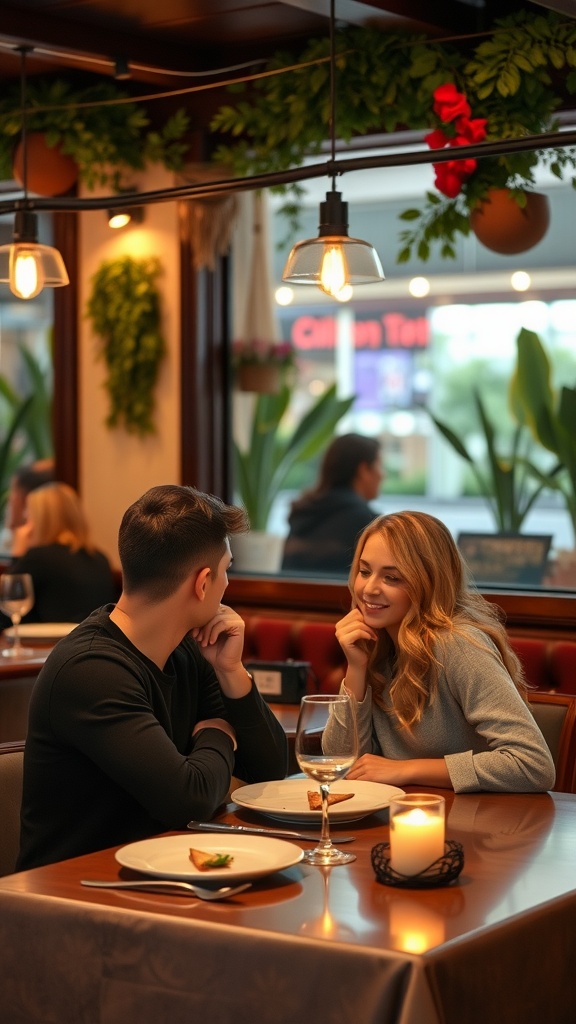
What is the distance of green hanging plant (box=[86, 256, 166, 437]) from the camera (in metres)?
5.55

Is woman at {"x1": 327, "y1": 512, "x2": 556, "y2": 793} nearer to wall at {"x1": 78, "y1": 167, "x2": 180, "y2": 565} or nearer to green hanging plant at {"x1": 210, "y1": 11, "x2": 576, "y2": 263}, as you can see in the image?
green hanging plant at {"x1": 210, "y1": 11, "x2": 576, "y2": 263}

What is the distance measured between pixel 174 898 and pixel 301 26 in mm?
3687

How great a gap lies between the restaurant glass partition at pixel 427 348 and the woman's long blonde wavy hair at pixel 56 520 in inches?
113

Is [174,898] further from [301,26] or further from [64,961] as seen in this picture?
[301,26]

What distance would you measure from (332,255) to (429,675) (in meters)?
1.07

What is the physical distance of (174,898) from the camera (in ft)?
6.04

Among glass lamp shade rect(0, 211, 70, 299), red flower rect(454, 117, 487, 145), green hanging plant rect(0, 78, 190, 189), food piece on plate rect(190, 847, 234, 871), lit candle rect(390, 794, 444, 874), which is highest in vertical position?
green hanging plant rect(0, 78, 190, 189)

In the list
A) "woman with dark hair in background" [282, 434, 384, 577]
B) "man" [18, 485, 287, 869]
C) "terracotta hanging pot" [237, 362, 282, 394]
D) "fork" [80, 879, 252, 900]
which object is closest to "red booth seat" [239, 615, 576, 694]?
"woman with dark hair in background" [282, 434, 384, 577]

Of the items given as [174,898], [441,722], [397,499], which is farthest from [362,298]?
[174,898]

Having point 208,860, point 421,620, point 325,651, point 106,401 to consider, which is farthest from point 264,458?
point 208,860

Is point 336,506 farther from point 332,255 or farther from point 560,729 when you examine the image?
point 560,729

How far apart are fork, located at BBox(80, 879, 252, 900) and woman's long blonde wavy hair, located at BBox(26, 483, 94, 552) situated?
3.45 meters

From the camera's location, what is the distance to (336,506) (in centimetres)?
611

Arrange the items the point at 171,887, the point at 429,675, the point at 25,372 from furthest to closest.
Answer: the point at 25,372 < the point at 429,675 < the point at 171,887
